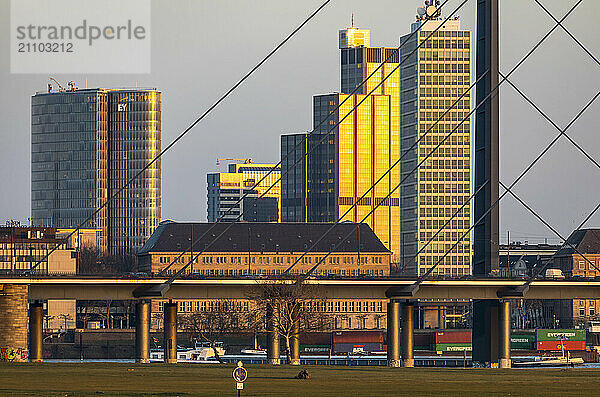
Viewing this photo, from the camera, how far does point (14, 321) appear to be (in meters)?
138

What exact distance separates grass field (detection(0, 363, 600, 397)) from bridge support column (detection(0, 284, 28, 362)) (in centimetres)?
3066

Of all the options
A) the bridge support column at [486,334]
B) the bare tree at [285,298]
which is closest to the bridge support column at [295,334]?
the bare tree at [285,298]

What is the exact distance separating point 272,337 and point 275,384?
Answer: 7324 centimetres

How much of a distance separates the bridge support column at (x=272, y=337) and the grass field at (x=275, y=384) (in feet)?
159

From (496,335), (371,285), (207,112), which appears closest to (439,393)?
(207,112)

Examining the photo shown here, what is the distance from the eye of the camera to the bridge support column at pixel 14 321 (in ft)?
451

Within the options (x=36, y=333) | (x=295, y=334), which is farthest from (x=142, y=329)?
(x=295, y=334)

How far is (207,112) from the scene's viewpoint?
119m

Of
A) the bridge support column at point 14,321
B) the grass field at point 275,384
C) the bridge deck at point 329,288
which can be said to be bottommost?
the grass field at point 275,384

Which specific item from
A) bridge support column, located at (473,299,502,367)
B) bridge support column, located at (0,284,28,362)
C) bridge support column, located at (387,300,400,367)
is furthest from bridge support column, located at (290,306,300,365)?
bridge support column, located at (0,284,28,362)

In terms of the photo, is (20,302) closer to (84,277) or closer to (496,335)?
(84,277)

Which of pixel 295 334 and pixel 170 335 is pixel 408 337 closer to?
pixel 295 334

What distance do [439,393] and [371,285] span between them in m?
77.9

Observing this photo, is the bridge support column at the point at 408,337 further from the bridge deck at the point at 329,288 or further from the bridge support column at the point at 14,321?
the bridge support column at the point at 14,321
